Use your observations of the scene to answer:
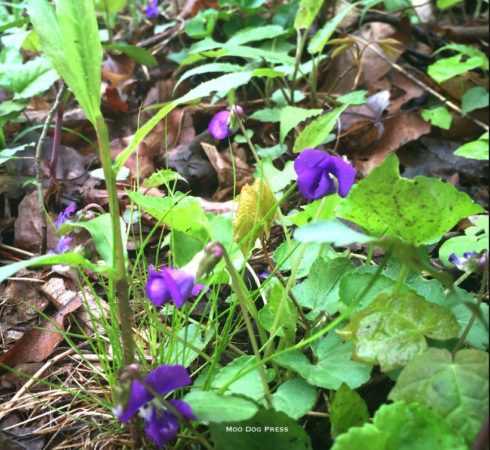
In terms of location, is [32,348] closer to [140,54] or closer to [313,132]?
[313,132]

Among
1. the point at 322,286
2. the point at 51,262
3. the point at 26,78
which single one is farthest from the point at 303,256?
the point at 26,78

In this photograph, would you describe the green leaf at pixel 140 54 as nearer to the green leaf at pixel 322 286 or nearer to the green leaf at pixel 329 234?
the green leaf at pixel 322 286

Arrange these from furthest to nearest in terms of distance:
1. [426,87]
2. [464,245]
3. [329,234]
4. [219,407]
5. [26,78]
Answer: [426,87]
[26,78]
[464,245]
[219,407]
[329,234]

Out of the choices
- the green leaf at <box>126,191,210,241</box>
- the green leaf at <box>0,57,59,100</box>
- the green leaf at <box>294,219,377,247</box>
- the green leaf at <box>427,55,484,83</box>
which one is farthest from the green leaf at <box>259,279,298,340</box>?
the green leaf at <box>427,55,484,83</box>

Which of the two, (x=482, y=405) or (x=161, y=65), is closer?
(x=482, y=405)

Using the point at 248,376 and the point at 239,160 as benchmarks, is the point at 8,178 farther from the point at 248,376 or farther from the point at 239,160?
the point at 248,376

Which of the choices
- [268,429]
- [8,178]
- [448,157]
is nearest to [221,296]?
[268,429]

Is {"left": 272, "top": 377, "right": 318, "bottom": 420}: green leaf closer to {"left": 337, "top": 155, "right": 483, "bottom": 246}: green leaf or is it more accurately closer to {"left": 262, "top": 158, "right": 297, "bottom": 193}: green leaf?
{"left": 337, "top": 155, "right": 483, "bottom": 246}: green leaf

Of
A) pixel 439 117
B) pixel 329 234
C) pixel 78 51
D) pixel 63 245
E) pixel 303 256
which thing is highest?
pixel 78 51
